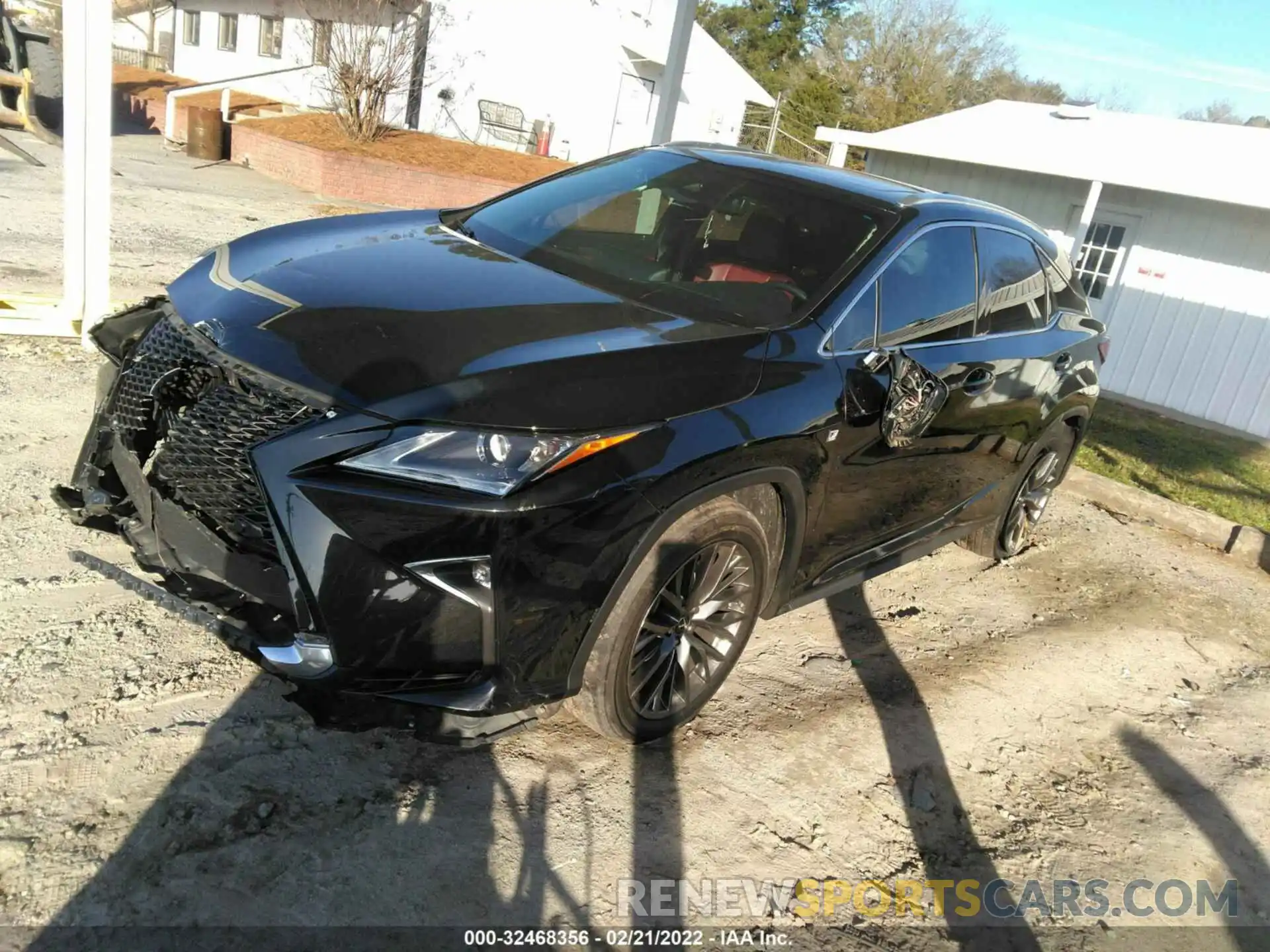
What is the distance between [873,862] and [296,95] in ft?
88.7

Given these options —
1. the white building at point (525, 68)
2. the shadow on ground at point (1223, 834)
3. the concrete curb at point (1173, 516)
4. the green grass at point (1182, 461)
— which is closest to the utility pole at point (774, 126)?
the white building at point (525, 68)

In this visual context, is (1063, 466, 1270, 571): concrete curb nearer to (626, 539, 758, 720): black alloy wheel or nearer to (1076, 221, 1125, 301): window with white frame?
(626, 539, 758, 720): black alloy wheel

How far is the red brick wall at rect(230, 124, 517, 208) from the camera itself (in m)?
16.2

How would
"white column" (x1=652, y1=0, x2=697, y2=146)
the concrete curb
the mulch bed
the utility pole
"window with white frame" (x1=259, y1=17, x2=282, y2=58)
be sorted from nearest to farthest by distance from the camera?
the concrete curb → "white column" (x1=652, y1=0, x2=697, y2=146) → the mulch bed → "window with white frame" (x1=259, y1=17, x2=282, y2=58) → the utility pole

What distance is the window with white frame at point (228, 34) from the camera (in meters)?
28.8

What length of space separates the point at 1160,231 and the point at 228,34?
2780 cm

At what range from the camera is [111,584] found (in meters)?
3.53

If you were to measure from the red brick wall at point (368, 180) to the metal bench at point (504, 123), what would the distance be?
24.1 ft

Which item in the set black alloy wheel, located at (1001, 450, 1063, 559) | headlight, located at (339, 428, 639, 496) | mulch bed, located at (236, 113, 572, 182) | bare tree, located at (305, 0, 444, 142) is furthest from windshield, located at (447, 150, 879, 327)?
bare tree, located at (305, 0, 444, 142)

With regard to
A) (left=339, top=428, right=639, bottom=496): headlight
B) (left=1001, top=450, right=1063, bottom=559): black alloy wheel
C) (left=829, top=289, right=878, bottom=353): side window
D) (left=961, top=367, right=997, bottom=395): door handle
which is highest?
(left=829, top=289, right=878, bottom=353): side window

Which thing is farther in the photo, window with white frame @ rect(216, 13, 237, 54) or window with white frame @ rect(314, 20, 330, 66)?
window with white frame @ rect(216, 13, 237, 54)

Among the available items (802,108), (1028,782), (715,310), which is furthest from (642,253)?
(802,108)

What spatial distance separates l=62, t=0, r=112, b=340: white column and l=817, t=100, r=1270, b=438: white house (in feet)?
31.2

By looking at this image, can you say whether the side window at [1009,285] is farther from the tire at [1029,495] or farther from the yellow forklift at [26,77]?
the yellow forklift at [26,77]
